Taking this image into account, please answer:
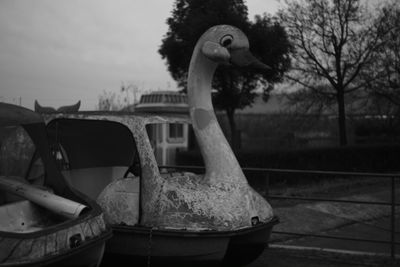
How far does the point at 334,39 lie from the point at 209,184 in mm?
14638

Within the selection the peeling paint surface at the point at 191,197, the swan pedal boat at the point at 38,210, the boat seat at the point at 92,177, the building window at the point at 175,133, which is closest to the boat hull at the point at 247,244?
the peeling paint surface at the point at 191,197

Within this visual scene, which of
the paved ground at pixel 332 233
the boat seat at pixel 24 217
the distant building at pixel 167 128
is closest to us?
the boat seat at pixel 24 217

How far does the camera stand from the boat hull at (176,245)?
527 cm

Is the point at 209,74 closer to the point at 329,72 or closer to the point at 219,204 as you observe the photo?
the point at 219,204

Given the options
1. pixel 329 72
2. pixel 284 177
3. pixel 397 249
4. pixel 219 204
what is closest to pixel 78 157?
pixel 219 204

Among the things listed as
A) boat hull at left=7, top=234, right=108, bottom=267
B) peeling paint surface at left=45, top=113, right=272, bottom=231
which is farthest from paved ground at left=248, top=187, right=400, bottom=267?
boat hull at left=7, top=234, right=108, bottom=267

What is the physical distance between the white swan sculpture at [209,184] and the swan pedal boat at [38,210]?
74 centimetres

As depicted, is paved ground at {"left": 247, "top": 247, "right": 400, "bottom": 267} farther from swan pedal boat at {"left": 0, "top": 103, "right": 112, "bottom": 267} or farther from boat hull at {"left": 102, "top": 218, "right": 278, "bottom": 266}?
swan pedal boat at {"left": 0, "top": 103, "right": 112, "bottom": 267}

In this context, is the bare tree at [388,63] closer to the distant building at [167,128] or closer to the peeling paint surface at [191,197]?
the distant building at [167,128]

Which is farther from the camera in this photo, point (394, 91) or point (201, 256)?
point (394, 91)

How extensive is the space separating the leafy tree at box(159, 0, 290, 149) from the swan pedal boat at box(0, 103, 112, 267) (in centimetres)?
1013

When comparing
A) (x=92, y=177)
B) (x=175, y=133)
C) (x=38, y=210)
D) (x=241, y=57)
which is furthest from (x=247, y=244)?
(x=175, y=133)

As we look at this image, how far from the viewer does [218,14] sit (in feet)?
51.6

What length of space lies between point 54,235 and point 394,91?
16839 mm
